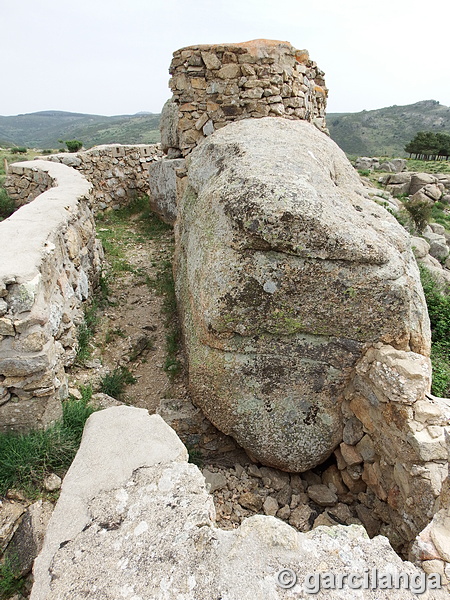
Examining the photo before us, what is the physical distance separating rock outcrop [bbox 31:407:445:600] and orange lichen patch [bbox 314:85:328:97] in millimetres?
7380

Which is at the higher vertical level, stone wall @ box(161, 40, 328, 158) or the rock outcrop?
stone wall @ box(161, 40, 328, 158)

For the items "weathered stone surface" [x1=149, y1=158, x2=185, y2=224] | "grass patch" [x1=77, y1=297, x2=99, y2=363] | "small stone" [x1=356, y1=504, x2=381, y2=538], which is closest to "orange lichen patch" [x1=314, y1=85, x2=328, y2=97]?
"weathered stone surface" [x1=149, y1=158, x2=185, y2=224]

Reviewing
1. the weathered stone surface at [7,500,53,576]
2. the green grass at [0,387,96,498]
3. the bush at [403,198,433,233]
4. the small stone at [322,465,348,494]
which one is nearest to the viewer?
the weathered stone surface at [7,500,53,576]

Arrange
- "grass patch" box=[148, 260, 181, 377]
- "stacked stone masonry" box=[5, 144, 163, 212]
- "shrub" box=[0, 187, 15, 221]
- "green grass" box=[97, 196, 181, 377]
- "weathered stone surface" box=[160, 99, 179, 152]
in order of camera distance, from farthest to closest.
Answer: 1. "stacked stone masonry" box=[5, 144, 163, 212]
2. "shrub" box=[0, 187, 15, 221]
3. "weathered stone surface" box=[160, 99, 179, 152]
4. "green grass" box=[97, 196, 181, 377]
5. "grass patch" box=[148, 260, 181, 377]

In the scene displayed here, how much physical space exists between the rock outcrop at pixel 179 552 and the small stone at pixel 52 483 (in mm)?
559

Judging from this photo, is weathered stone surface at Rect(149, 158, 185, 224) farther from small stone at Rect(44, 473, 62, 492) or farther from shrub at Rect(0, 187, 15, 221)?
small stone at Rect(44, 473, 62, 492)

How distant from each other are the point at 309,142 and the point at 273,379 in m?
2.82

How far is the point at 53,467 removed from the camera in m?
2.94

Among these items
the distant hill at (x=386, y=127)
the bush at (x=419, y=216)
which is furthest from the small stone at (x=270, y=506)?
the distant hill at (x=386, y=127)

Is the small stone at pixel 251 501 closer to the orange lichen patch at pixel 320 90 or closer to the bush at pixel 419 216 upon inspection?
the orange lichen patch at pixel 320 90

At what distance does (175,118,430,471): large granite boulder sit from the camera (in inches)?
125

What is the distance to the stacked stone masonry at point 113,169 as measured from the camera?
33.1ft

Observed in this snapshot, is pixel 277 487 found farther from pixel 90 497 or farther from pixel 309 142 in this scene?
pixel 309 142

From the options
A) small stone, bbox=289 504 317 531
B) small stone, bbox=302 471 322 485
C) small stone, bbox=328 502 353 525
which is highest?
small stone, bbox=289 504 317 531
